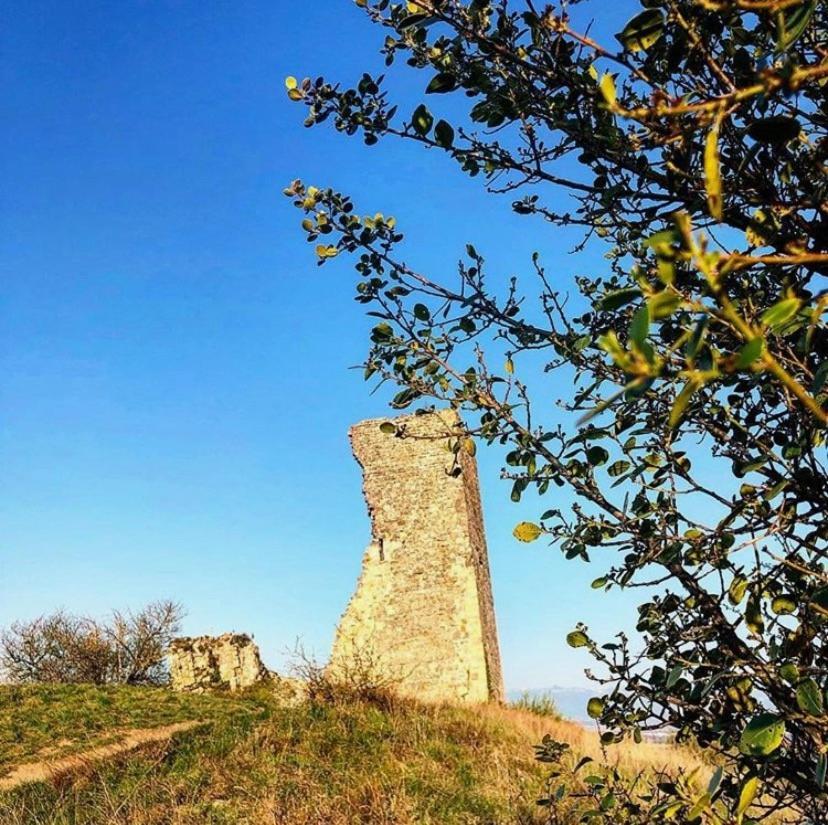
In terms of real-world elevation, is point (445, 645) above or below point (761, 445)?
below

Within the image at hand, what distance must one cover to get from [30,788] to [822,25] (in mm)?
7993

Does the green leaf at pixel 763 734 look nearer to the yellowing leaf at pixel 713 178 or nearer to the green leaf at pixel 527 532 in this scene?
the yellowing leaf at pixel 713 178

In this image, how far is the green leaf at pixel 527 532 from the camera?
2057 mm

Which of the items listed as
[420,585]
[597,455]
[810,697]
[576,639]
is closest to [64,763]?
[420,585]

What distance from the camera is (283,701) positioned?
36.2 feet

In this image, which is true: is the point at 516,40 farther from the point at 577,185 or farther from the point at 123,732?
the point at 123,732

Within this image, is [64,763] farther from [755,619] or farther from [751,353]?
[751,353]

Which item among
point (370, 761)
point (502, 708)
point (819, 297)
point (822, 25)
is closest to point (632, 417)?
point (822, 25)

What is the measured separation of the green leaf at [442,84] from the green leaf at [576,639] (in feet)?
5.19

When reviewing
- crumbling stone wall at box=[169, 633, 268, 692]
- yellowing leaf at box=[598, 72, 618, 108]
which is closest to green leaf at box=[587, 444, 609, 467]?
yellowing leaf at box=[598, 72, 618, 108]

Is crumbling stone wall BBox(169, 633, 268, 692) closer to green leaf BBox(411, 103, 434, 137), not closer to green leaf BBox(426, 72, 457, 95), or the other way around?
green leaf BBox(411, 103, 434, 137)

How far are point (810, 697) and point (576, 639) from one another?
111 cm

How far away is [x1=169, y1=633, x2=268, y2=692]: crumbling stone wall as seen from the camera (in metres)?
16.4

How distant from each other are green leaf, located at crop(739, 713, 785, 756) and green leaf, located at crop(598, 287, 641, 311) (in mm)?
643
